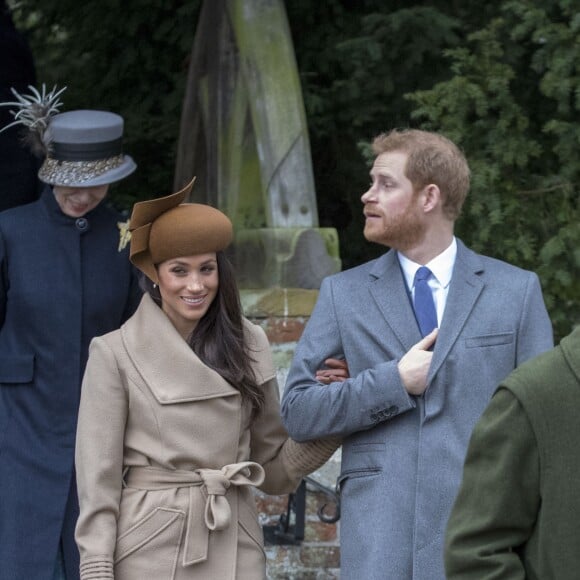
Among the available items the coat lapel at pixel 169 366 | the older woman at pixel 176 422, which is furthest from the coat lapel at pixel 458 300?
the coat lapel at pixel 169 366

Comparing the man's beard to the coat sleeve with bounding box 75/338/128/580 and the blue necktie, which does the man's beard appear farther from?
the coat sleeve with bounding box 75/338/128/580

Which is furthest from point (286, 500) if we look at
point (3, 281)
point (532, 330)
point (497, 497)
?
point (497, 497)

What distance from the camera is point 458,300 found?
4.14m

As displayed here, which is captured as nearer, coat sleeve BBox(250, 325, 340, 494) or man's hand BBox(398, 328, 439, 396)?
man's hand BBox(398, 328, 439, 396)

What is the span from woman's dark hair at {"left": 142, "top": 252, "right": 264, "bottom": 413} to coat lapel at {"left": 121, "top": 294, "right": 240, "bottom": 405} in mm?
45

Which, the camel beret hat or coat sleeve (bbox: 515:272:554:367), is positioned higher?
the camel beret hat

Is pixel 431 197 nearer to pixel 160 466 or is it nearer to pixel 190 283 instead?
pixel 190 283

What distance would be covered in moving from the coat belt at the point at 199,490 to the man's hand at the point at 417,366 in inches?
20.0

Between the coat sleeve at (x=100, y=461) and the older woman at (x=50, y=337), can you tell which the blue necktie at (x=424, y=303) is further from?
the older woman at (x=50, y=337)

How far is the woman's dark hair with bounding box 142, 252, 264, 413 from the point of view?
4301 millimetres

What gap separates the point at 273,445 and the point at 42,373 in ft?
2.74

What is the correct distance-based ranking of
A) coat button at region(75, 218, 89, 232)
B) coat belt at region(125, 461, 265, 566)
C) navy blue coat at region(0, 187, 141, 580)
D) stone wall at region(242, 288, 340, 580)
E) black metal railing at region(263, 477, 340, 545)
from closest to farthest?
coat belt at region(125, 461, 265, 566), navy blue coat at region(0, 187, 141, 580), coat button at region(75, 218, 89, 232), black metal railing at region(263, 477, 340, 545), stone wall at region(242, 288, 340, 580)

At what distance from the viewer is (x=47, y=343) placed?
4.87 m

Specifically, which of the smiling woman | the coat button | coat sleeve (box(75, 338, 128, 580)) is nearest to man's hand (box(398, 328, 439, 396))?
the smiling woman
